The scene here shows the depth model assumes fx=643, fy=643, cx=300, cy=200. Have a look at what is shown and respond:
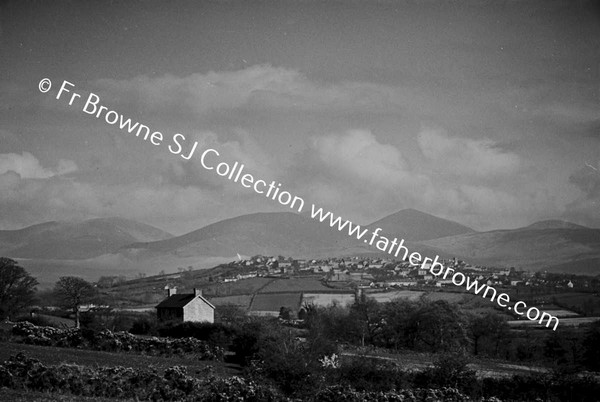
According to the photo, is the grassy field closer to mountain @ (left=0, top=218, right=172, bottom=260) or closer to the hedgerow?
mountain @ (left=0, top=218, right=172, bottom=260)

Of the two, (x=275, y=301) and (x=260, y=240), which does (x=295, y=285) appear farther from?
(x=260, y=240)

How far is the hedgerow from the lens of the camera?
800 inches

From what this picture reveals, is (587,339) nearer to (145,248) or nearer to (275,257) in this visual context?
(275,257)

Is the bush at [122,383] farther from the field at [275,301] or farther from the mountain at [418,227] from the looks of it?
the mountain at [418,227]

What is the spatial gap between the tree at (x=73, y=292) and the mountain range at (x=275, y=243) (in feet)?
28.9

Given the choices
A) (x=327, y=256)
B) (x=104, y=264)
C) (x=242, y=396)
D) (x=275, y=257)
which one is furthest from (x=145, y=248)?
(x=242, y=396)

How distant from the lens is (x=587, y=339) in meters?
32.0

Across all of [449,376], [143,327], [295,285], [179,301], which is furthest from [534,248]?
[449,376]

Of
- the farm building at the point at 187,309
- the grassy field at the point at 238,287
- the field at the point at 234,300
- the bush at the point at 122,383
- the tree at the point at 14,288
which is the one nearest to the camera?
the bush at the point at 122,383

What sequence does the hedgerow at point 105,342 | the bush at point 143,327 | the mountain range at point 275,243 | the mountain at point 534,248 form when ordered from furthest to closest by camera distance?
1. the mountain range at point 275,243
2. the mountain at point 534,248
3. the bush at point 143,327
4. the hedgerow at point 105,342

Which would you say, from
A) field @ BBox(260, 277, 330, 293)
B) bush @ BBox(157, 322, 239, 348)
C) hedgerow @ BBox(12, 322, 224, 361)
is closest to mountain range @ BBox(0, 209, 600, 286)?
field @ BBox(260, 277, 330, 293)

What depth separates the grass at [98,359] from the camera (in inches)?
635

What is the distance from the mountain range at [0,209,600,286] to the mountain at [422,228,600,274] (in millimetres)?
83

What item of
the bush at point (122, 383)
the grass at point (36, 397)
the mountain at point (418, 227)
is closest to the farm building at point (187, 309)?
the mountain at point (418, 227)
